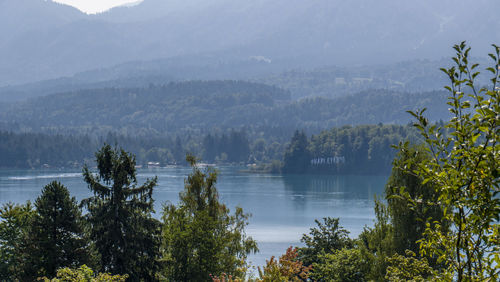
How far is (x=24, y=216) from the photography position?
85.8 feet

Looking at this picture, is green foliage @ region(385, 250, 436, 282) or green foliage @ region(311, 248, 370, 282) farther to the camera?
green foliage @ region(311, 248, 370, 282)

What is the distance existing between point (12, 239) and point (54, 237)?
11.7 feet

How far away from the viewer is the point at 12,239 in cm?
2575

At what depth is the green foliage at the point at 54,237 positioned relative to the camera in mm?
22375

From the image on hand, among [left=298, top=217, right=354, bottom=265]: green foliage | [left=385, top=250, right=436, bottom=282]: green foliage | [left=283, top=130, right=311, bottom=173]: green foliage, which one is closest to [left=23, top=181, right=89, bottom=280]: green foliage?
[left=298, top=217, right=354, bottom=265]: green foliage

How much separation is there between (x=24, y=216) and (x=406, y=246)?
14.7 metres

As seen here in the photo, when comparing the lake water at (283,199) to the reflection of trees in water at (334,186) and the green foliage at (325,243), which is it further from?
the green foliage at (325,243)

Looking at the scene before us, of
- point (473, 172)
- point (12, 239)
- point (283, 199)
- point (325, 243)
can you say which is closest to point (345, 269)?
point (325, 243)

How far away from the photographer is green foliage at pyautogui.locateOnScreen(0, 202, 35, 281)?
77.1 feet

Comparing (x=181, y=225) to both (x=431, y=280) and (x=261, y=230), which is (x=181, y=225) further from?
(x=261, y=230)

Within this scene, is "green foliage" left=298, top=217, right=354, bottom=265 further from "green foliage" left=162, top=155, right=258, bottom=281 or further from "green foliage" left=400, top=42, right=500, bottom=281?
"green foliage" left=400, top=42, right=500, bottom=281

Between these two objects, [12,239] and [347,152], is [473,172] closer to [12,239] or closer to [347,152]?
[12,239]

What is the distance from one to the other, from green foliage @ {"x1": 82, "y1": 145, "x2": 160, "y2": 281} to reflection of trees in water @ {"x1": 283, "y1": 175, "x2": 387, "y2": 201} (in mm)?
75567

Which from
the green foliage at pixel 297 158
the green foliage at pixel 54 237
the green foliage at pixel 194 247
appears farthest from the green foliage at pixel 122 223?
the green foliage at pixel 297 158
